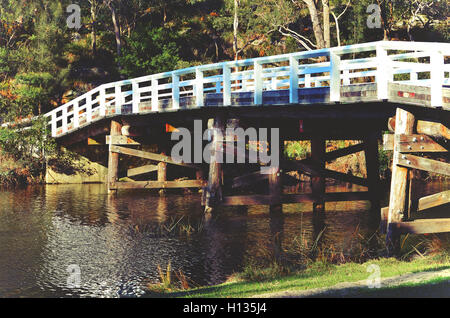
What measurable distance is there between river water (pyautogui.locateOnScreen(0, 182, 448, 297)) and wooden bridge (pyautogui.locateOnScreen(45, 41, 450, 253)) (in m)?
1.26

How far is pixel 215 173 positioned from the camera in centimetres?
2006

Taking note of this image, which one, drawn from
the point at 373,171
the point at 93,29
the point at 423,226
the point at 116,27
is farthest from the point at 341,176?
the point at 93,29

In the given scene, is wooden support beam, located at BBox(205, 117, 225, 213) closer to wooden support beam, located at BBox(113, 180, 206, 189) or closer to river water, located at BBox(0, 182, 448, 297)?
river water, located at BBox(0, 182, 448, 297)

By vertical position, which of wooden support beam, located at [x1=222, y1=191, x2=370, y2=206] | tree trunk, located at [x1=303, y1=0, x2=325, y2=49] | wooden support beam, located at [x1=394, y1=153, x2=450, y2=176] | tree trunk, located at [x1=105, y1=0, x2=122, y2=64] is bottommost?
wooden support beam, located at [x1=222, y1=191, x2=370, y2=206]

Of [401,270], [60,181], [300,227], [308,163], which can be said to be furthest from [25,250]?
[60,181]

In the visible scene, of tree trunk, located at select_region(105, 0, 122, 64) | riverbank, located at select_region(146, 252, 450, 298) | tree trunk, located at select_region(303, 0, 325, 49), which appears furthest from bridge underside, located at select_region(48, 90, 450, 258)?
tree trunk, located at select_region(105, 0, 122, 64)

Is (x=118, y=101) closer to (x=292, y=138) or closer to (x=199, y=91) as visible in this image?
(x=199, y=91)

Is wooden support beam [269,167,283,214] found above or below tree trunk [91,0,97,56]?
below

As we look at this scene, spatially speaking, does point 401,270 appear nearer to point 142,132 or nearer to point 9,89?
point 142,132

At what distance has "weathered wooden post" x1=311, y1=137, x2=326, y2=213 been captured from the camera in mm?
21156

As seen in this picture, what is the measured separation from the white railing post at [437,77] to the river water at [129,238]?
4.37 meters

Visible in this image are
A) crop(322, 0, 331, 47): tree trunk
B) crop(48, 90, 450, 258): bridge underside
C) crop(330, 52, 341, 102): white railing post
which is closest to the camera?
crop(48, 90, 450, 258): bridge underside

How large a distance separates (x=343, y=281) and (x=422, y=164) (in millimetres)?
4649

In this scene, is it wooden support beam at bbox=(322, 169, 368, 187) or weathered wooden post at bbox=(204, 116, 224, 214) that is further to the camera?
wooden support beam at bbox=(322, 169, 368, 187)
